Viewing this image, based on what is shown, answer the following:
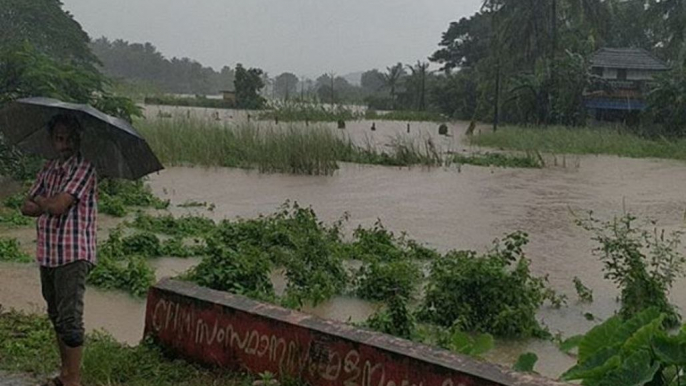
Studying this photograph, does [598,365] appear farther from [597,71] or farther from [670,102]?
[597,71]

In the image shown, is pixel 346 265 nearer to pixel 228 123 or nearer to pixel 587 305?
pixel 587 305

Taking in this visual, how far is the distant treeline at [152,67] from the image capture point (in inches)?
3332

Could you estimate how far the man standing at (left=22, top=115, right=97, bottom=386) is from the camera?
3574 mm

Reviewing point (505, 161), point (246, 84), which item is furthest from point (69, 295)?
point (246, 84)

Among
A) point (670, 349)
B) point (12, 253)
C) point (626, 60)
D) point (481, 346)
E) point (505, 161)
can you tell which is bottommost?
point (12, 253)

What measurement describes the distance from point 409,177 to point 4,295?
1273cm

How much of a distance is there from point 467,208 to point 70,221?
1088cm

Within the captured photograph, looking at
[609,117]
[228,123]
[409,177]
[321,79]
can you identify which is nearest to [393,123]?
[609,117]

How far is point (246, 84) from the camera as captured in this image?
1740 inches

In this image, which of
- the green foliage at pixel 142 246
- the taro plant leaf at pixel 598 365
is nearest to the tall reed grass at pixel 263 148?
the green foliage at pixel 142 246

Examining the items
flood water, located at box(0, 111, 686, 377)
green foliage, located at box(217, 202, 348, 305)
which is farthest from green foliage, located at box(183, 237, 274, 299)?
flood water, located at box(0, 111, 686, 377)

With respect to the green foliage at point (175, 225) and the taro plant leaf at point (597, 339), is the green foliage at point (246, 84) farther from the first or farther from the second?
the taro plant leaf at point (597, 339)

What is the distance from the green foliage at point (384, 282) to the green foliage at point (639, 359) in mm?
3759

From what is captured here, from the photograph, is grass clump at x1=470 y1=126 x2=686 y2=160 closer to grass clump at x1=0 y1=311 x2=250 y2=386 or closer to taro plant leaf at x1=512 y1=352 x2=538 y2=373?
grass clump at x1=0 y1=311 x2=250 y2=386
